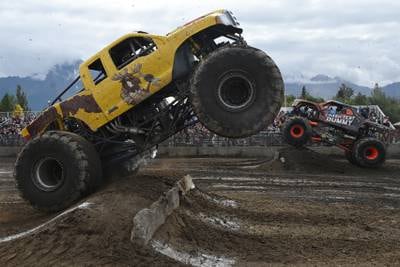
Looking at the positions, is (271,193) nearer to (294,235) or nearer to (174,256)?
(294,235)

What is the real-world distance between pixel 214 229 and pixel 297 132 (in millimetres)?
11882

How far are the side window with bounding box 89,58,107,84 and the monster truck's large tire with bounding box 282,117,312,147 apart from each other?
11.0 m

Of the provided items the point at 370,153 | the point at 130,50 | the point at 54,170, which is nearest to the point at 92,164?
the point at 54,170

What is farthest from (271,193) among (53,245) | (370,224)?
(53,245)

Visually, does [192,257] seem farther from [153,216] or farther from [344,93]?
[344,93]

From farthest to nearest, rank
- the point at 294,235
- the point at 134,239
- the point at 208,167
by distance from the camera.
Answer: the point at 208,167 → the point at 294,235 → the point at 134,239

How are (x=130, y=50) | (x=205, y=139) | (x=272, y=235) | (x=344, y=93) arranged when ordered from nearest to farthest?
(x=272, y=235) → (x=130, y=50) → (x=205, y=139) → (x=344, y=93)

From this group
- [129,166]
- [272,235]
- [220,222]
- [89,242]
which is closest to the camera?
[89,242]

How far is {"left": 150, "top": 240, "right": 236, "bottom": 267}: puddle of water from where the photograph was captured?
19.7ft

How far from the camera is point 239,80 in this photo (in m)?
7.71

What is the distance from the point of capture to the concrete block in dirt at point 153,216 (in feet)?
19.8

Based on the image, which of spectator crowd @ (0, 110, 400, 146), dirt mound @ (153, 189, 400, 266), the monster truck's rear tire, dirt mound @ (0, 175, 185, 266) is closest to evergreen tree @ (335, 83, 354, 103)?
spectator crowd @ (0, 110, 400, 146)

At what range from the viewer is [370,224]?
823 centimetres

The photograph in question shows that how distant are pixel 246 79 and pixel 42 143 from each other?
3.24 m
